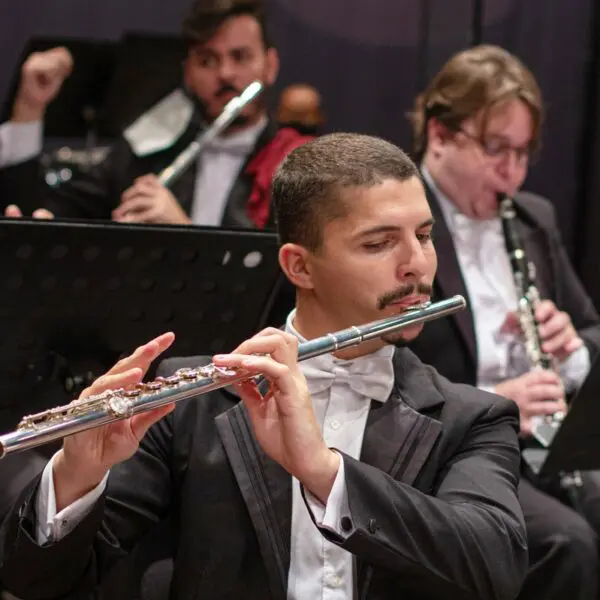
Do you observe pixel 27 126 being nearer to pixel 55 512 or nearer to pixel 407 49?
pixel 407 49

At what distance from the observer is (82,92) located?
9.75ft

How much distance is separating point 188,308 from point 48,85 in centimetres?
123

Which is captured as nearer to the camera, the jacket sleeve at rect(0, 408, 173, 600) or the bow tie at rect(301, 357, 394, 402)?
the jacket sleeve at rect(0, 408, 173, 600)

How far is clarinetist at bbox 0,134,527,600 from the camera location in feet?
3.86

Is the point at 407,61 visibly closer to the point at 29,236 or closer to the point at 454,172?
the point at 454,172

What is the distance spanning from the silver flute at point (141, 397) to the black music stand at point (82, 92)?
1.85 metres

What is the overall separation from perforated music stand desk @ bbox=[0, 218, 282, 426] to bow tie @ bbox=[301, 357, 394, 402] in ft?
1.00

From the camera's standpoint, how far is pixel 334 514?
1.16 m

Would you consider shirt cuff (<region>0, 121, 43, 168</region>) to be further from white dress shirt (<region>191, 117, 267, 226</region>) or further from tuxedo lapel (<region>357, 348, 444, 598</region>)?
tuxedo lapel (<region>357, 348, 444, 598</region>)

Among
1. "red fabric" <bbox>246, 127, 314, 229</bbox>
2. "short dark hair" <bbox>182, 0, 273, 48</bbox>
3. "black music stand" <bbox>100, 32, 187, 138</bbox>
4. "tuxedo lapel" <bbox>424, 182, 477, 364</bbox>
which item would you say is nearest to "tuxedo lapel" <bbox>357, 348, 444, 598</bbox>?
"tuxedo lapel" <bbox>424, 182, 477, 364</bbox>

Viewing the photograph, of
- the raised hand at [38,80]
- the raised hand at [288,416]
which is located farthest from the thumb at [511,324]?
the raised hand at [38,80]

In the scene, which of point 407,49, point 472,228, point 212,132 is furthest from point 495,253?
point 407,49

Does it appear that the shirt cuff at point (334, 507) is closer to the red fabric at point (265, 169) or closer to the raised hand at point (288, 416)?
the raised hand at point (288, 416)

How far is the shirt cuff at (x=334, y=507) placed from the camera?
3.79ft
